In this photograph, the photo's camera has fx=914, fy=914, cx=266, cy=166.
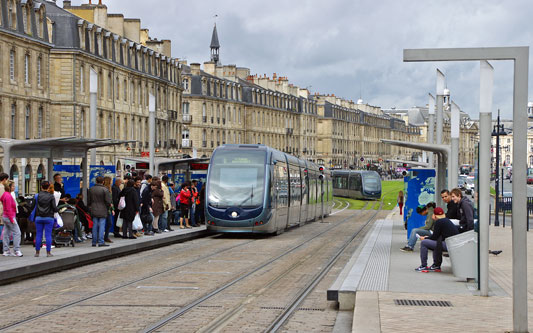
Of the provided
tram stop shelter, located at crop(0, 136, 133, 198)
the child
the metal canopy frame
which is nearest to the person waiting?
tram stop shelter, located at crop(0, 136, 133, 198)

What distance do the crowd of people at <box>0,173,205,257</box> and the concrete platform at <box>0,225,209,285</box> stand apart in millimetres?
341

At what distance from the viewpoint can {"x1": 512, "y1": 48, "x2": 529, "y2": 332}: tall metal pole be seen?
986 centimetres

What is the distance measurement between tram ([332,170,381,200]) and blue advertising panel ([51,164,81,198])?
213ft

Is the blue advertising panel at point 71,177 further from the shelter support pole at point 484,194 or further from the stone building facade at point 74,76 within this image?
A: the stone building facade at point 74,76

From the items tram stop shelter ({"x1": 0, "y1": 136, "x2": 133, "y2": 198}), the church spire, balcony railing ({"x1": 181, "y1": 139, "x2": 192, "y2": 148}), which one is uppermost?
the church spire

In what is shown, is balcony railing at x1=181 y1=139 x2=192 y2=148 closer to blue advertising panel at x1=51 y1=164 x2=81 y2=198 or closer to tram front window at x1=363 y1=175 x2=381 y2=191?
tram front window at x1=363 y1=175 x2=381 y2=191

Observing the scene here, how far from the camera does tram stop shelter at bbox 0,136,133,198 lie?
19.5m

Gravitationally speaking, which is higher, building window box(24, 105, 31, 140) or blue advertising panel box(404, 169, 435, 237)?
building window box(24, 105, 31, 140)

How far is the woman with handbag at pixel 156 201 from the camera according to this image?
27344 millimetres

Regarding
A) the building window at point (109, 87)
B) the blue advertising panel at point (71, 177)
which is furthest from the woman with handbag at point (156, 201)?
the building window at point (109, 87)

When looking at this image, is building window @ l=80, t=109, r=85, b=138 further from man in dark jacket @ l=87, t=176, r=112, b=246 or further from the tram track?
the tram track

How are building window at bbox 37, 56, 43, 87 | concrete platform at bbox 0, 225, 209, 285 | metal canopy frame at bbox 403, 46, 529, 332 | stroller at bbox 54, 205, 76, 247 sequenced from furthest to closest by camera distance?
building window at bbox 37, 56, 43, 87 < stroller at bbox 54, 205, 76, 247 < concrete platform at bbox 0, 225, 209, 285 < metal canopy frame at bbox 403, 46, 529, 332

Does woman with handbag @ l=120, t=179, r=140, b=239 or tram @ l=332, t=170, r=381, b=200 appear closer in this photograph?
woman with handbag @ l=120, t=179, r=140, b=239

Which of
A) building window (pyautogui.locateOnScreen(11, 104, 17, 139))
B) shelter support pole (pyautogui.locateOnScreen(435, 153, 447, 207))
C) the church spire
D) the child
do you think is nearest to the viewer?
the child
